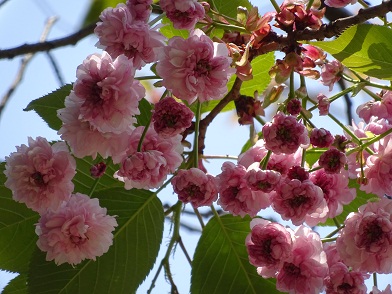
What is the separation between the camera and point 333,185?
146cm

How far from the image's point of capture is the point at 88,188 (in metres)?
1.67

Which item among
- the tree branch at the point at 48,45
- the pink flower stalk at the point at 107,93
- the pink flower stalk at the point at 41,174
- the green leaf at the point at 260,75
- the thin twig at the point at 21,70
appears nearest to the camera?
the pink flower stalk at the point at 107,93

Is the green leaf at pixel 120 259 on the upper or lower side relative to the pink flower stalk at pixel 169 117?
lower

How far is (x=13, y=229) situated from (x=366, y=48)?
886 mm

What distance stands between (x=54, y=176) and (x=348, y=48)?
2.04 ft

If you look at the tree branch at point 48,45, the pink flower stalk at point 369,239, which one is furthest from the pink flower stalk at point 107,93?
the tree branch at point 48,45

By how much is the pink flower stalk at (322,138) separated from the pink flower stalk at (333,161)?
0.07 ft

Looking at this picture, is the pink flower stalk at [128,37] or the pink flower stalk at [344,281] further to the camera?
the pink flower stalk at [344,281]

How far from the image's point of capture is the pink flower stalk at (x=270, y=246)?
144 centimetres

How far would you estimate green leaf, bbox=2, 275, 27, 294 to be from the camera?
1740mm

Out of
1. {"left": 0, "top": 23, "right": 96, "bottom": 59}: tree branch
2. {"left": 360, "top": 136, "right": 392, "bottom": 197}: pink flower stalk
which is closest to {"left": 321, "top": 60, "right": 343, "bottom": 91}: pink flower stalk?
{"left": 360, "top": 136, "right": 392, "bottom": 197}: pink flower stalk

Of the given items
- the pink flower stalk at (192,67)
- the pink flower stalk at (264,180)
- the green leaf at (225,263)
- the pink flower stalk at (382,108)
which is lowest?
the green leaf at (225,263)

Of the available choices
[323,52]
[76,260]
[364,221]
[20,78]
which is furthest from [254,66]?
[20,78]

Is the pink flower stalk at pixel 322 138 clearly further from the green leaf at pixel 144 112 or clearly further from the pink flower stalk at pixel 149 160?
the green leaf at pixel 144 112
